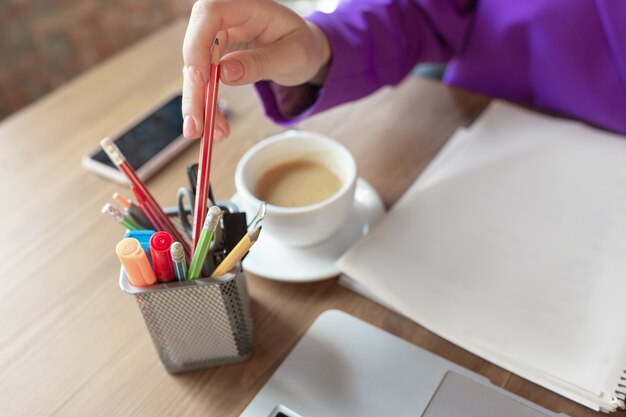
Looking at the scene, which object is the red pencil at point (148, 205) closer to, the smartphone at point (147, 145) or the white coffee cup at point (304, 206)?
the white coffee cup at point (304, 206)

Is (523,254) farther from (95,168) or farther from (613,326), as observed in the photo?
(95,168)

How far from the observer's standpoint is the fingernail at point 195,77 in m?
0.45

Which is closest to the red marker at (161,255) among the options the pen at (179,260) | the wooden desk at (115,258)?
the pen at (179,260)

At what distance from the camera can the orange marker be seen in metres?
0.38

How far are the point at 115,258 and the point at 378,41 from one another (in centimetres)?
38

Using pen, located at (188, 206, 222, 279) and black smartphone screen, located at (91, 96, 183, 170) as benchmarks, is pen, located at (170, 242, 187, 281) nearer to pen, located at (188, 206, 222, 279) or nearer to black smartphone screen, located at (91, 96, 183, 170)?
pen, located at (188, 206, 222, 279)

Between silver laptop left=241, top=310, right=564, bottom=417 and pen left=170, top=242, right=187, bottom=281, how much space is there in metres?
0.12

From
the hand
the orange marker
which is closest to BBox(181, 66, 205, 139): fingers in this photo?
the hand

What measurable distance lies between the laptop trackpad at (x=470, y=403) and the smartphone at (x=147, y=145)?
0.39 meters

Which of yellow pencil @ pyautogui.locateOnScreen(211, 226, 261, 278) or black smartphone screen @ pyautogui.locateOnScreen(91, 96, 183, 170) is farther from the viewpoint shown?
black smartphone screen @ pyautogui.locateOnScreen(91, 96, 183, 170)

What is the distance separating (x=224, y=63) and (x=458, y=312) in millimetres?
286

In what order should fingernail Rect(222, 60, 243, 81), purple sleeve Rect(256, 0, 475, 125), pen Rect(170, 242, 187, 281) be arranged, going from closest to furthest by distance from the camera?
pen Rect(170, 242, 187, 281), fingernail Rect(222, 60, 243, 81), purple sleeve Rect(256, 0, 475, 125)

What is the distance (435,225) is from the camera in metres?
0.57

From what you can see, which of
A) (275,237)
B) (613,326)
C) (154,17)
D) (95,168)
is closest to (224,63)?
(275,237)
